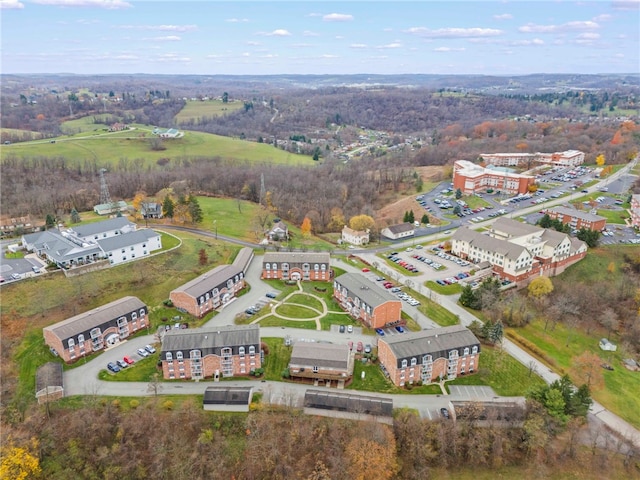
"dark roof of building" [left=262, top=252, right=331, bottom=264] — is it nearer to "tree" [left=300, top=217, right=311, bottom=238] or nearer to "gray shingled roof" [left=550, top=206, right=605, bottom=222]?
"tree" [left=300, top=217, right=311, bottom=238]

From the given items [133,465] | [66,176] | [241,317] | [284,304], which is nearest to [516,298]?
[284,304]

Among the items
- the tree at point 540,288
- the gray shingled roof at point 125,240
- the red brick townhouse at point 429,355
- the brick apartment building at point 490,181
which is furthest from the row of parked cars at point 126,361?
the brick apartment building at point 490,181

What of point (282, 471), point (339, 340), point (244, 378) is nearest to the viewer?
point (282, 471)

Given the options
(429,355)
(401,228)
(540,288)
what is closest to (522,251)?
(540,288)

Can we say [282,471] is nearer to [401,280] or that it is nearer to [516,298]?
[401,280]

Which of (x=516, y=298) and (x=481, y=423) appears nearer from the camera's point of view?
(x=481, y=423)

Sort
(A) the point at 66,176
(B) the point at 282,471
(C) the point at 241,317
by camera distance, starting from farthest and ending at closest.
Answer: (A) the point at 66,176 → (C) the point at 241,317 → (B) the point at 282,471

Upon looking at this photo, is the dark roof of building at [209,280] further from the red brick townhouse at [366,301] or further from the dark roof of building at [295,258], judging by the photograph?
the red brick townhouse at [366,301]
